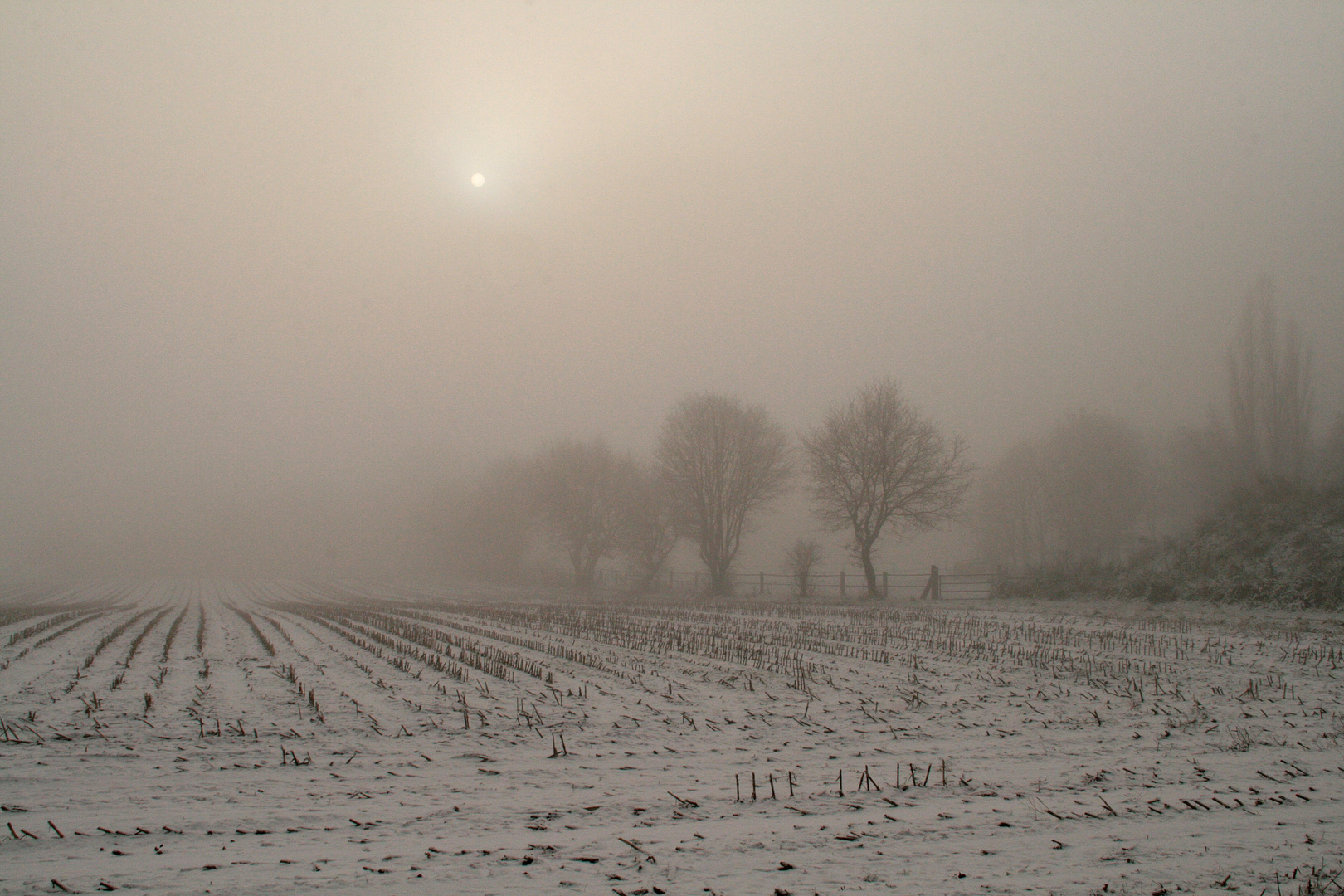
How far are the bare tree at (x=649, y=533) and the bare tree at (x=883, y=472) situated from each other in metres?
15.2

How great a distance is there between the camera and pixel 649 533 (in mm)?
55906

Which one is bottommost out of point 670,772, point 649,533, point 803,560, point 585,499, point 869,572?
point 869,572

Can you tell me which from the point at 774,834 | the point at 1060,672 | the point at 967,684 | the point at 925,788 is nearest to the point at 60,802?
the point at 774,834

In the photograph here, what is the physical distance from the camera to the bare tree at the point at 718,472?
49.5 metres

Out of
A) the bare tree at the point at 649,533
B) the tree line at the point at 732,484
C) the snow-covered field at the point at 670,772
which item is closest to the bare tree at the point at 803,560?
the tree line at the point at 732,484

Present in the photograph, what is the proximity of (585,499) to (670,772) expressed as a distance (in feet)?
193

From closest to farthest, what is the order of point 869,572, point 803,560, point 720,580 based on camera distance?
1. point 869,572
2. point 803,560
3. point 720,580

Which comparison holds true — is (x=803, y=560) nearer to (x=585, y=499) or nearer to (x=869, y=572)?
(x=869, y=572)

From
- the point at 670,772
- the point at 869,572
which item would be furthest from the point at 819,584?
the point at 670,772

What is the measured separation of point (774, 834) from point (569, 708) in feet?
15.0

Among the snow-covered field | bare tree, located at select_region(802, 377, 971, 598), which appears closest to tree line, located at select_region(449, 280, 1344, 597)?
bare tree, located at select_region(802, 377, 971, 598)

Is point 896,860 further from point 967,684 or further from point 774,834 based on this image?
point 967,684

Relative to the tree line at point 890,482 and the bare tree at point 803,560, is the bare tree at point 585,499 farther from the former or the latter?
the bare tree at point 803,560

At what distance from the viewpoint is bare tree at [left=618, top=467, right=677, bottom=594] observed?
55.6 metres
